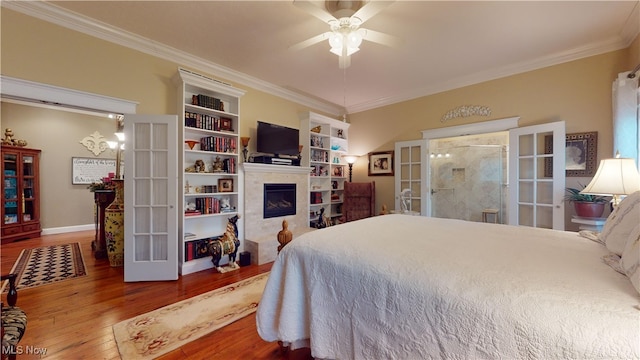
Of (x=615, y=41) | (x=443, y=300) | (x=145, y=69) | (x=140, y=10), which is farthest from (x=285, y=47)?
(x=615, y=41)

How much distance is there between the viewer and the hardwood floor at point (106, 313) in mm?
1646

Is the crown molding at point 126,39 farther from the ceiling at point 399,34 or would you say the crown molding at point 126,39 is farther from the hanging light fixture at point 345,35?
the hanging light fixture at point 345,35

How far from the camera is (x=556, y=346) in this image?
717mm

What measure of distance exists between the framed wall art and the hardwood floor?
381cm

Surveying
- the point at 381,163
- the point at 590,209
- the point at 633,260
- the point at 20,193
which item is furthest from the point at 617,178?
the point at 20,193

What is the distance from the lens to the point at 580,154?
2.93 m

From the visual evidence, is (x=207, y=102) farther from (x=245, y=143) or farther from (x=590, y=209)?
(x=590, y=209)

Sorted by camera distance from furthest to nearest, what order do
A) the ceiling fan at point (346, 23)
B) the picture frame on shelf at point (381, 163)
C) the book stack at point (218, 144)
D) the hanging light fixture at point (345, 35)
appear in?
the picture frame on shelf at point (381, 163) → the book stack at point (218, 144) → the hanging light fixture at point (345, 35) → the ceiling fan at point (346, 23)

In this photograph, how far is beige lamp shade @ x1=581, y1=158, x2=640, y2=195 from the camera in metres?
1.79

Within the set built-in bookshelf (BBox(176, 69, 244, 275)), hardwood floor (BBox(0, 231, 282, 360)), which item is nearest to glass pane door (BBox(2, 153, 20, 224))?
hardwood floor (BBox(0, 231, 282, 360))

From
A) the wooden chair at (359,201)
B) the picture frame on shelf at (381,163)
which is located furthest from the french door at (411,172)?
the wooden chair at (359,201)

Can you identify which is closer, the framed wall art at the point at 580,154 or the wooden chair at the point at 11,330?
the wooden chair at the point at 11,330

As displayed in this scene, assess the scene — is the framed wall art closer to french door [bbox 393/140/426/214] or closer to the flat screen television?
french door [bbox 393/140/426/214]

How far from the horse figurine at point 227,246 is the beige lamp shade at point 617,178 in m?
3.54
